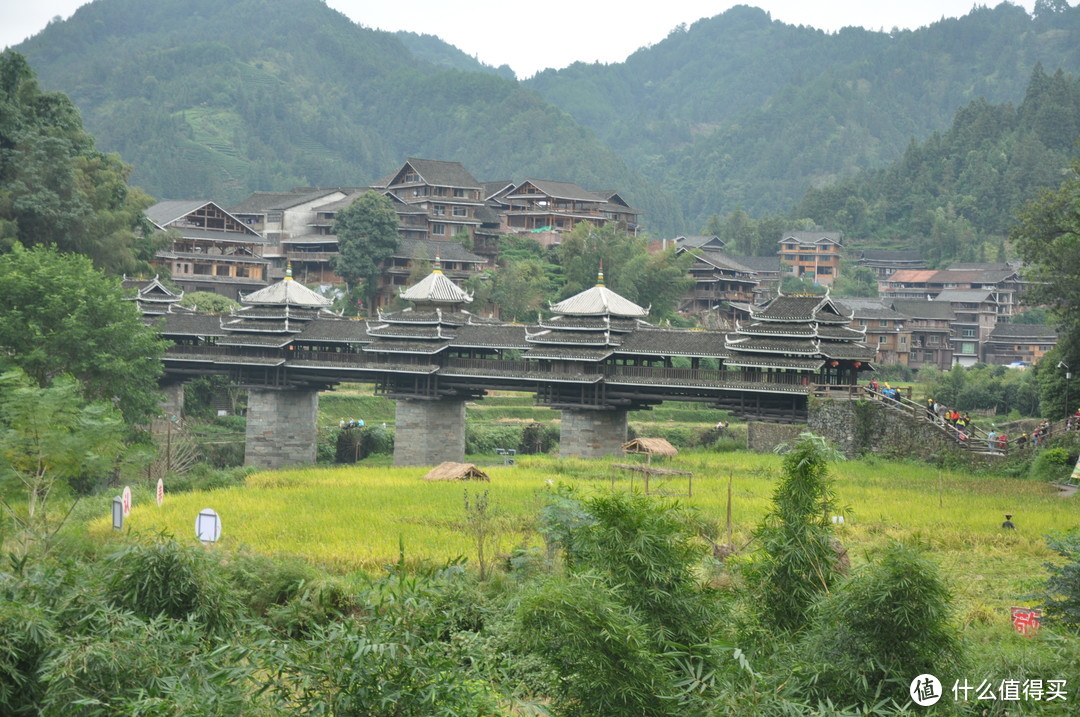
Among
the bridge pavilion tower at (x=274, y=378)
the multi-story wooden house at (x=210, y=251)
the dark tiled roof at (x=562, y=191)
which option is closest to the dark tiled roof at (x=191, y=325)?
the bridge pavilion tower at (x=274, y=378)

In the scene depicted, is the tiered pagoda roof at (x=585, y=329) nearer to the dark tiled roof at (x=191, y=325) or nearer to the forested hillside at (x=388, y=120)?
the dark tiled roof at (x=191, y=325)

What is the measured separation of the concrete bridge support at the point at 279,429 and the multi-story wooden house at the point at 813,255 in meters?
52.6

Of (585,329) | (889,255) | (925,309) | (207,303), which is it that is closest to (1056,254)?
(585,329)

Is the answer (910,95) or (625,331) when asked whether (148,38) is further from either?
(625,331)

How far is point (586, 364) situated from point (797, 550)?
3191 cm

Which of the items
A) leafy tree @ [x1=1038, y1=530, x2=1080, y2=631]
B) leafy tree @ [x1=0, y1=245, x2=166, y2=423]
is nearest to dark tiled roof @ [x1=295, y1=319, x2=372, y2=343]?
leafy tree @ [x1=0, y1=245, x2=166, y2=423]

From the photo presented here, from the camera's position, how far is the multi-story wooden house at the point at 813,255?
3745 inches

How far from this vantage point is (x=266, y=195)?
291 ft

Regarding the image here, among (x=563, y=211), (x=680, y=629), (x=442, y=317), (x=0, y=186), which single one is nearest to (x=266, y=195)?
(x=563, y=211)

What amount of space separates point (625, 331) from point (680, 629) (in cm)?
3313

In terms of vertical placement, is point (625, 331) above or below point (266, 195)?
below

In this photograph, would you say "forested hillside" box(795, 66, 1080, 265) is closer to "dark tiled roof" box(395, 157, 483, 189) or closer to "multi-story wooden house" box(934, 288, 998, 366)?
"multi-story wooden house" box(934, 288, 998, 366)

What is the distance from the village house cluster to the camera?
75812mm

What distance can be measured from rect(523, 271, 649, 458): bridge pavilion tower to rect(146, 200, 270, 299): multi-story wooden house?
3686cm
